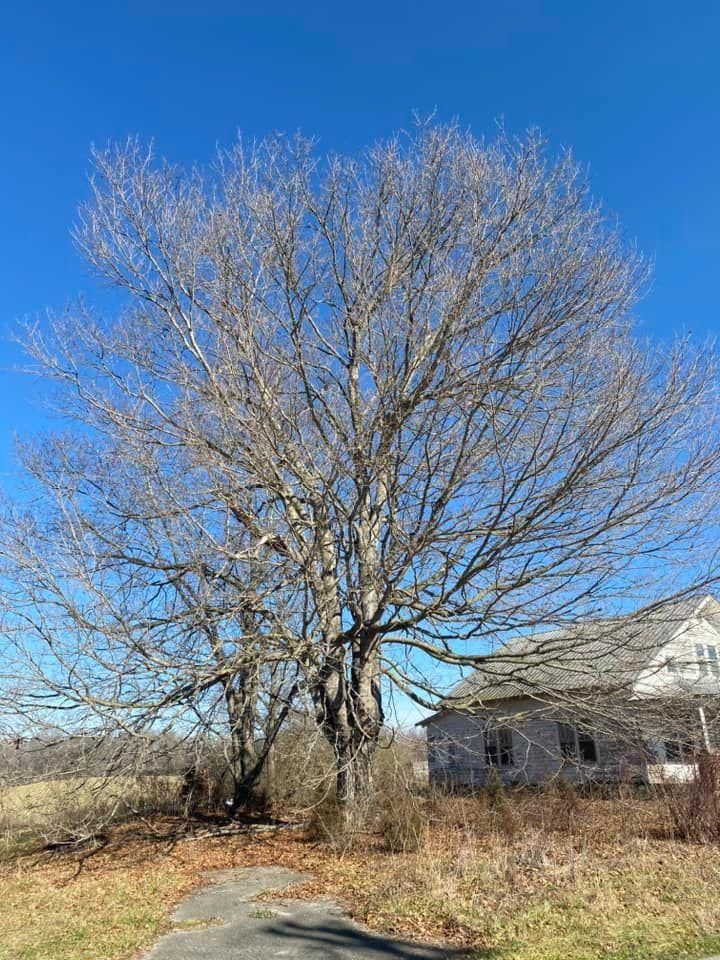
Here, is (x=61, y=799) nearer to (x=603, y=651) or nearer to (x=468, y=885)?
(x=468, y=885)

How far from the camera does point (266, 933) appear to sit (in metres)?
7.62

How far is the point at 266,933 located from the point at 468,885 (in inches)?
93.5

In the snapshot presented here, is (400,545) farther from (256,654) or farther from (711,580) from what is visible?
(711,580)

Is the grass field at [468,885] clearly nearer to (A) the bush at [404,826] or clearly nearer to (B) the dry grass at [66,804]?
(A) the bush at [404,826]

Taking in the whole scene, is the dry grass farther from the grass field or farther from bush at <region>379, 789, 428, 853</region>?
bush at <region>379, 789, 428, 853</region>

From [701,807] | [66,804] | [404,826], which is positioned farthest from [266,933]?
[701,807]

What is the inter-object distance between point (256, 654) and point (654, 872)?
19.4 ft

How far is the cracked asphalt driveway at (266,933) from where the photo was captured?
6734mm

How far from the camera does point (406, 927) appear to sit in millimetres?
7387

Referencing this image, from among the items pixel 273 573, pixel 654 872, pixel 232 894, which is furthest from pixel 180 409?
pixel 654 872

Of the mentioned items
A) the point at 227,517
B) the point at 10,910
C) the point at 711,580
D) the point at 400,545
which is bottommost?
the point at 10,910

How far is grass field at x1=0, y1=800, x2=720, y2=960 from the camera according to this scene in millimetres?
6645

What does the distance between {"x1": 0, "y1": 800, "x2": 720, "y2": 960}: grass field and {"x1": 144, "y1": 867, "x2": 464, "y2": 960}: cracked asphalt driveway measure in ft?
0.95

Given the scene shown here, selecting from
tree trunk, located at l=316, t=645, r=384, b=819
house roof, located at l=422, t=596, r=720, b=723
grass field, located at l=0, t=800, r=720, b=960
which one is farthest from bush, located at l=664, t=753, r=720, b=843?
tree trunk, located at l=316, t=645, r=384, b=819
